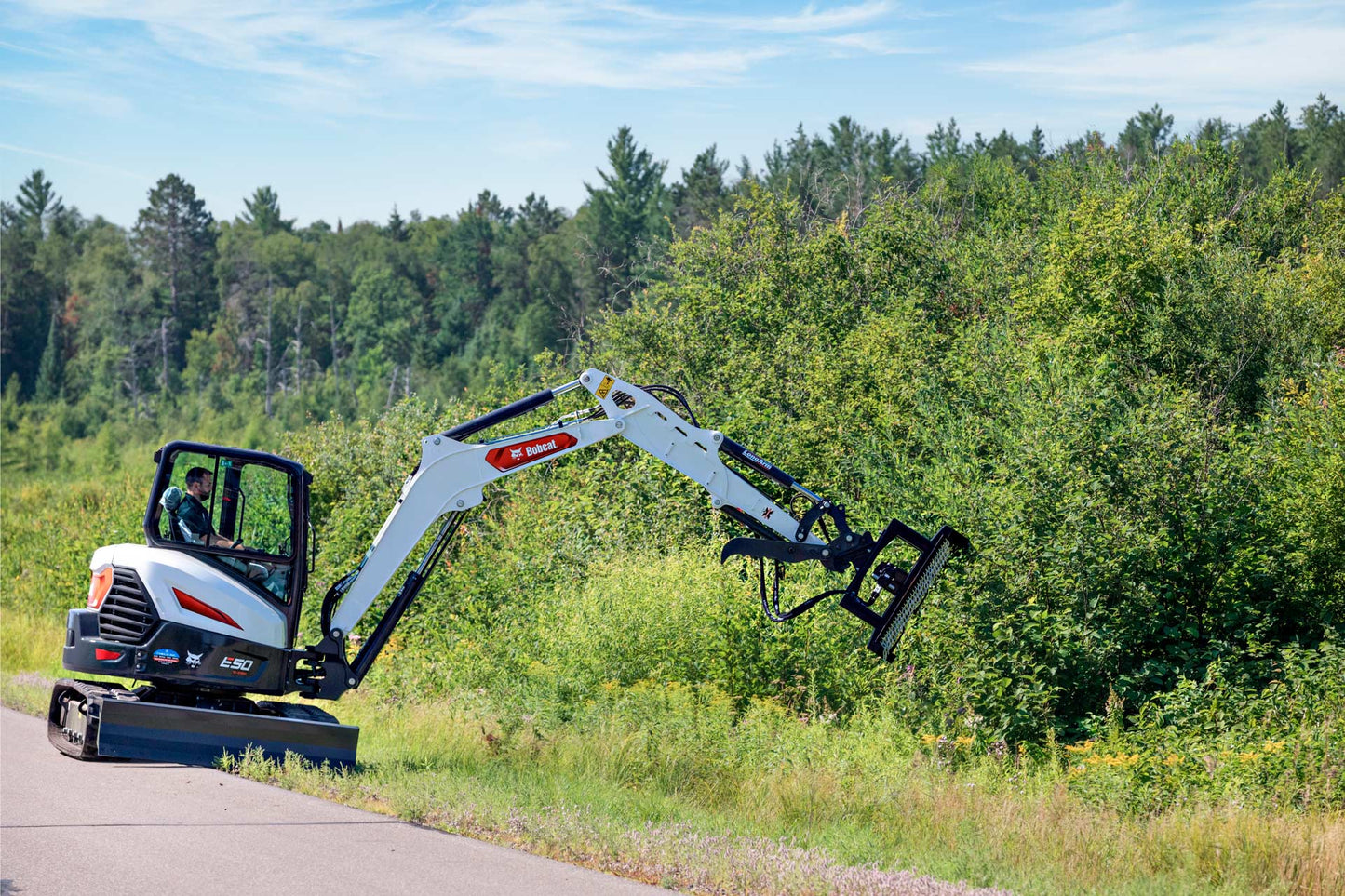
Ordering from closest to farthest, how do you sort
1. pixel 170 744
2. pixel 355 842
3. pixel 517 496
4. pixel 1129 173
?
pixel 355 842
pixel 170 744
pixel 517 496
pixel 1129 173

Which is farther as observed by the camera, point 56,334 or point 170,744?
point 56,334

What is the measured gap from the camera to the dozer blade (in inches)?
400

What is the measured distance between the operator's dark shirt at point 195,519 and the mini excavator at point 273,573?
0.04ft

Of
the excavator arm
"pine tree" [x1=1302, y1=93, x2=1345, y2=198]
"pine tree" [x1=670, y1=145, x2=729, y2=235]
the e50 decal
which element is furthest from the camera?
"pine tree" [x1=670, y1=145, x2=729, y2=235]

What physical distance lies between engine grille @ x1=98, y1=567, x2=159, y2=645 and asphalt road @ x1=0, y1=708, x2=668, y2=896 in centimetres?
113

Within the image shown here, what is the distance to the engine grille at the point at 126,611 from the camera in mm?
10414

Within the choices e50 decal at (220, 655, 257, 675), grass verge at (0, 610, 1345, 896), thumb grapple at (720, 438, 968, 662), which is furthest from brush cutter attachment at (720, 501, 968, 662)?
e50 decal at (220, 655, 257, 675)

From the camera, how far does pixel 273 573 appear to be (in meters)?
11.2

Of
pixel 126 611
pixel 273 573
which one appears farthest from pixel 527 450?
pixel 126 611

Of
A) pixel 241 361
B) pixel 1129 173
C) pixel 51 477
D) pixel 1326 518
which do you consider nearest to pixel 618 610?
pixel 1326 518

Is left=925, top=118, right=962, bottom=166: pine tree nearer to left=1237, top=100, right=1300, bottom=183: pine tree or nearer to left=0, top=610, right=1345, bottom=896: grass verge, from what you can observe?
left=1237, top=100, right=1300, bottom=183: pine tree

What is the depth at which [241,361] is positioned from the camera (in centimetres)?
10369

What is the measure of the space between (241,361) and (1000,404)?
314 ft

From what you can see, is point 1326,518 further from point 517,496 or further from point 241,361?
point 241,361
